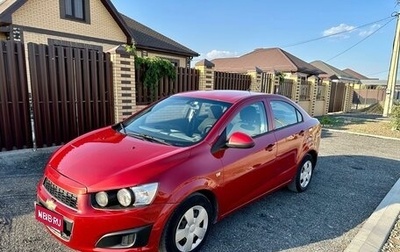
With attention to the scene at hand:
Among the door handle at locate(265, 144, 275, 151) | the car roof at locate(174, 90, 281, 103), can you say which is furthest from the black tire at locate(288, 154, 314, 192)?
the car roof at locate(174, 90, 281, 103)

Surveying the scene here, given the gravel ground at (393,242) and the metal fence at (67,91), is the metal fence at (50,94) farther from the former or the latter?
the gravel ground at (393,242)

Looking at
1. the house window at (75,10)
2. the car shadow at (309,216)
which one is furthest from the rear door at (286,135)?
the house window at (75,10)

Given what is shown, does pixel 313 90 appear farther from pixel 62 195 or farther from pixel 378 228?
pixel 62 195

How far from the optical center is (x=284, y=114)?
410 centimetres

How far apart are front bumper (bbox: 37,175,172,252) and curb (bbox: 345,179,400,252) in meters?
2.04

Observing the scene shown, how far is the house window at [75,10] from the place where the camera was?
11.7 meters

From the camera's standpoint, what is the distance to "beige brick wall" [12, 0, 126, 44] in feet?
34.7

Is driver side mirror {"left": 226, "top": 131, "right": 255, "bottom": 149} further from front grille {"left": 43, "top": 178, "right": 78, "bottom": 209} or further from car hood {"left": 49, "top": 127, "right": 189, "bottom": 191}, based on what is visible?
front grille {"left": 43, "top": 178, "right": 78, "bottom": 209}

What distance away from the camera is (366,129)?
11.7m

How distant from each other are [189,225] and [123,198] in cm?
71

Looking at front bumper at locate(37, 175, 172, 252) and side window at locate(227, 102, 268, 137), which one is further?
side window at locate(227, 102, 268, 137)

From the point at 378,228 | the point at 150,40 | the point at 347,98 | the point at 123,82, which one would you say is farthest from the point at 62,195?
the point at 347,98

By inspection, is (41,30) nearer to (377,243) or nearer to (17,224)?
(17,224)

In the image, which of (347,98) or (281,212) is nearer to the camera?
(281,212)
